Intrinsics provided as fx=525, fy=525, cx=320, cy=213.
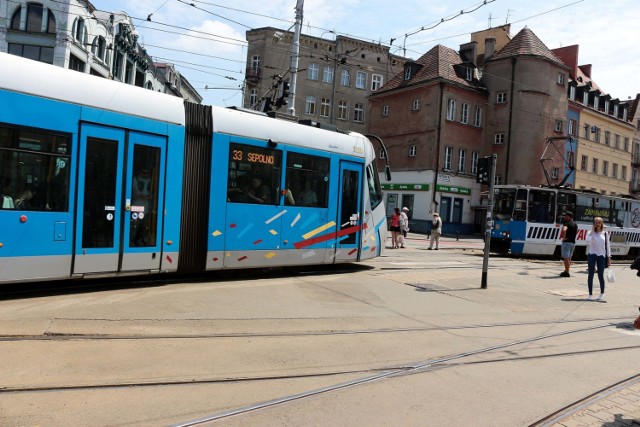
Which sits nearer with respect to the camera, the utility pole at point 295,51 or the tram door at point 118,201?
the tram door at point 118,201

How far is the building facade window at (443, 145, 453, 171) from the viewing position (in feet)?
129

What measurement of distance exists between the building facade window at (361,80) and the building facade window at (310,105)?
5.19 m

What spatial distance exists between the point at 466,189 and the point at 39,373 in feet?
126

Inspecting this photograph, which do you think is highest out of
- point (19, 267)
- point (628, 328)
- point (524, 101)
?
point (524, 101)

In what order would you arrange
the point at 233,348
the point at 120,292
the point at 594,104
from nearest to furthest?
1. the point at 233,348
2. the point at 120,292
3. the point at 594,104

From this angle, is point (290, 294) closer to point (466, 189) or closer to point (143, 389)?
point (143, 389)

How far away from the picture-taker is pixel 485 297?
35.0 ft

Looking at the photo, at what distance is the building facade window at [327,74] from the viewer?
50.4m

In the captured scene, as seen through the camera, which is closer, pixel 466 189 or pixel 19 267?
pixel 19 267

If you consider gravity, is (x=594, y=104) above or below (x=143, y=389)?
above

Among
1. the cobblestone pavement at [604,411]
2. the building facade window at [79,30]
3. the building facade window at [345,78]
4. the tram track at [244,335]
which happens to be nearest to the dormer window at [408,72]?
the building facade window at [345,78]

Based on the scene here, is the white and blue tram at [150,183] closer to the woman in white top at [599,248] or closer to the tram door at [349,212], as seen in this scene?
the tram door at [349,212]

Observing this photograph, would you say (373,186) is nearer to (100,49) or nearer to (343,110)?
(100,49)

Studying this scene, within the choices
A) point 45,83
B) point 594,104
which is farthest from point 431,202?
point 45,83
